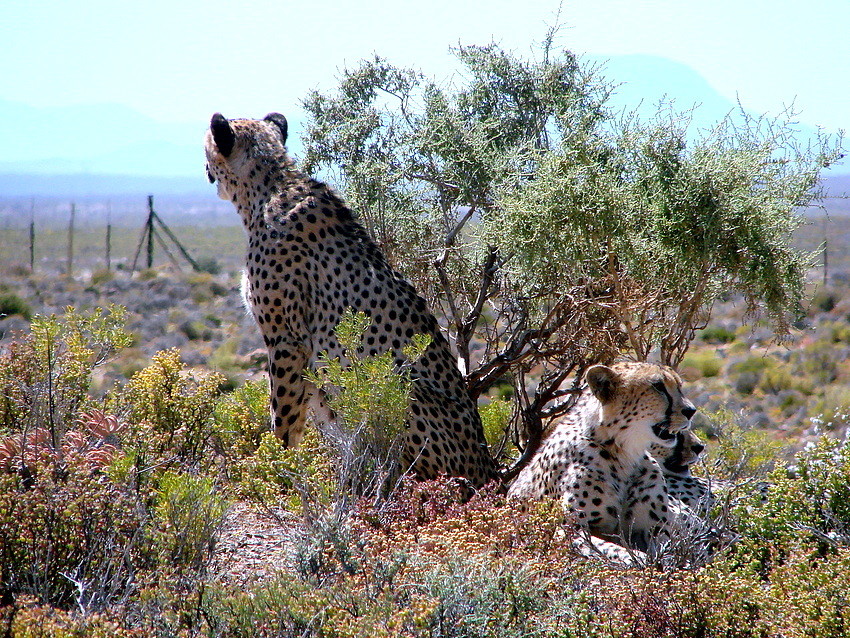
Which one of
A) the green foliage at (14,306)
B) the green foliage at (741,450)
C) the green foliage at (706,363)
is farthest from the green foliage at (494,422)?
the green foliage at (14,306)

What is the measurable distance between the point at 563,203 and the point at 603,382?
1.13 metres

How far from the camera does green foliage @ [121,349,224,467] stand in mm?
5836

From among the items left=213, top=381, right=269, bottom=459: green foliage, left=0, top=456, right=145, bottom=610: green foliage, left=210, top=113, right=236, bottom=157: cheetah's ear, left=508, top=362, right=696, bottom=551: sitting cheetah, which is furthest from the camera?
left=210, top=113, right=236, bottom=157: cheetah's ear

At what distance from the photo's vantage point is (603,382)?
15.7 feet

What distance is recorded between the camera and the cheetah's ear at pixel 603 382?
15.6 feet

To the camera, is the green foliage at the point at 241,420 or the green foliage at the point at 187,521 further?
the green foliage at the point at 241,420

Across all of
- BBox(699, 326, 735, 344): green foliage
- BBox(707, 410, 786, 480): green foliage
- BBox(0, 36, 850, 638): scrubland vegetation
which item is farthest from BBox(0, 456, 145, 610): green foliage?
BBox(699, 326, 735, 344): green foliage

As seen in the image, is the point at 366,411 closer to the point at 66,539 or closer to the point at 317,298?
the point at 317,298

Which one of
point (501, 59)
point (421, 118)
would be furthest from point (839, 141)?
point (421, 118)

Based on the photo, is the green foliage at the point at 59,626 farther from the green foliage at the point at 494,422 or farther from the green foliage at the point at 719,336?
the green foliage at the point at 719,336

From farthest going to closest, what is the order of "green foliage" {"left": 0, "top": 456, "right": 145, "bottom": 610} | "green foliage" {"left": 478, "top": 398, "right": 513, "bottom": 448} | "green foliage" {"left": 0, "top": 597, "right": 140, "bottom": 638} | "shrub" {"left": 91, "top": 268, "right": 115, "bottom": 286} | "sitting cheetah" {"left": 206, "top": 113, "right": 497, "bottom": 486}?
"shrub" {"left": 91, "top": 268, "right": 115, "bottom": 286} → "green foliage" {"left": 478, "top": 398, "right": 513, "bottom": 448} → "sitting cheetah" {"left": 206, "top": 113, "right": 497, "bottom": 486} → "green foliage" {"left": 0, "top": 456, "right": 145, "bottom": 610} → "green foliage" {"left": 0, "top": 597, "right": 140, "bottom": 638}

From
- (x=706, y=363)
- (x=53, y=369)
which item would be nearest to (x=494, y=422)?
(x=53, y=369)

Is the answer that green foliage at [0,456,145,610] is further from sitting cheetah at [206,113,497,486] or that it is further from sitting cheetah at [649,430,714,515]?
sitting cheetah at [649,430,714,515]

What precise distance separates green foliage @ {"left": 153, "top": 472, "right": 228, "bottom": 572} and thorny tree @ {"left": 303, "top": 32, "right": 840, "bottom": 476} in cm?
249
